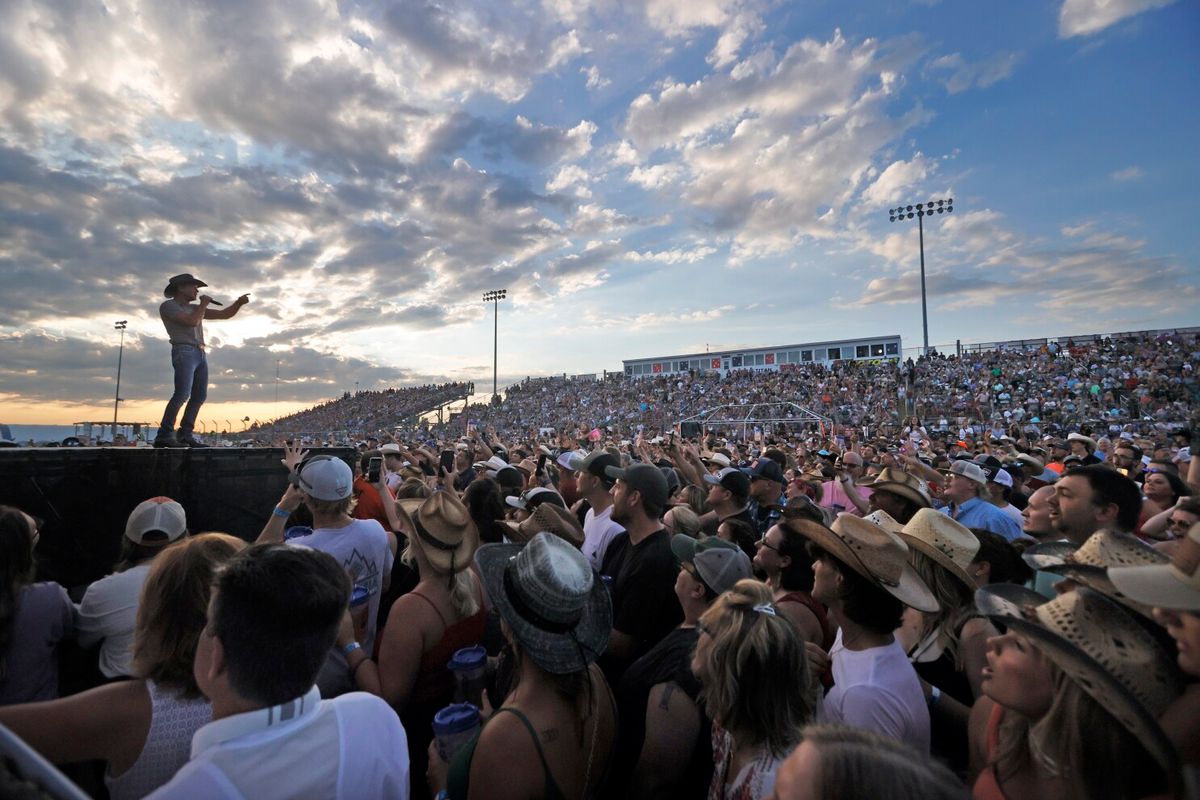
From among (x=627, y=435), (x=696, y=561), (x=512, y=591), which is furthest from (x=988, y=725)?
(x=627, y=435)

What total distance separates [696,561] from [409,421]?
4190cm

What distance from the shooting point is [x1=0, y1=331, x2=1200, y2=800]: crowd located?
4.51 feet

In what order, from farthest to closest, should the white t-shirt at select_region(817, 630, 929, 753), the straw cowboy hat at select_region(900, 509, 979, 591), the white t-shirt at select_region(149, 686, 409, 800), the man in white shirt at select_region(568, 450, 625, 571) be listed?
the man in white shirt at select_region(568, 450, 625, 571) < the straw cowboy hat at select_region(900, 509, 979, 591) < the white t-shirt at select_region(817, 630, 929, 753) < the white t-shirt at select_region(149, 686, 409, 800)

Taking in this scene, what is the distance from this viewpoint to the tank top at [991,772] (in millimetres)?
1605

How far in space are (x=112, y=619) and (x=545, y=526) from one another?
233 cm

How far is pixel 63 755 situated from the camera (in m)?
1.62

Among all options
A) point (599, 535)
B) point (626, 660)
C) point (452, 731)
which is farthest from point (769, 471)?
point (452, 731)

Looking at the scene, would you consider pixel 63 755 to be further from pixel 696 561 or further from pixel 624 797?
pixel 696 561

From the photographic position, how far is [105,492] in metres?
4.39

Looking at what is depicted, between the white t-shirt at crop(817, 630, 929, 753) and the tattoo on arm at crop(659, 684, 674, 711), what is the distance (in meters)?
0.54

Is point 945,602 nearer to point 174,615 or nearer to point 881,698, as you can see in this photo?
point 881,698

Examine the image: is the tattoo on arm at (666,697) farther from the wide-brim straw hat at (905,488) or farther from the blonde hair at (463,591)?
the wide-brim straw hat at (905,488)

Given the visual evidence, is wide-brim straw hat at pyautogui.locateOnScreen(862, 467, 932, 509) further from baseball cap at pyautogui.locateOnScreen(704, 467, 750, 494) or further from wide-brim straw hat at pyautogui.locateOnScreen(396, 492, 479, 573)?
wide-brim straw hat at pyautogui.locateOnScreen(396, 492, 479, 573)

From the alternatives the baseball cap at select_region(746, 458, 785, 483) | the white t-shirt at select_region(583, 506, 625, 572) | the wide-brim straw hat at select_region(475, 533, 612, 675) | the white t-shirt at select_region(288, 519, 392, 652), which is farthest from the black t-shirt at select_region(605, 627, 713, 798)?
the baseball cap at select_region(746, 458, 785, 483)
